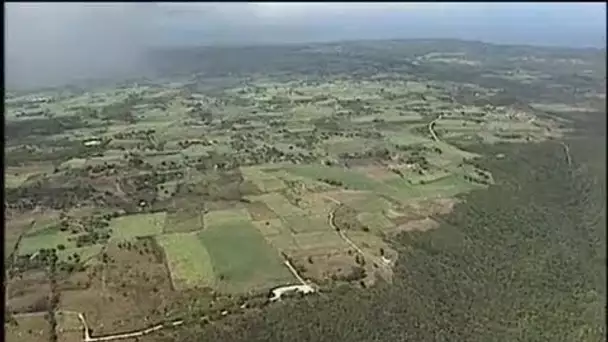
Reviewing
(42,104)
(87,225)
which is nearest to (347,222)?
(87,225)

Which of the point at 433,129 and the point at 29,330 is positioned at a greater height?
the point at 433,129

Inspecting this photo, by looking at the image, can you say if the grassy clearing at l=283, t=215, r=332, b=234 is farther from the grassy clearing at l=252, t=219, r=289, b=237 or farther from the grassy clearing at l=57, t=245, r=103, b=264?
the grassy clearing at l=57, t=245, r=103, b=264

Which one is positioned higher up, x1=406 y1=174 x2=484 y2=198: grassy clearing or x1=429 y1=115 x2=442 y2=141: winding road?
x1=429 y1=115 x2=442 y2=141: winding road

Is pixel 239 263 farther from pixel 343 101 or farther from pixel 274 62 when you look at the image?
pixel 274 62

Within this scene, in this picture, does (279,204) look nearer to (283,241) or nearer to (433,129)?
(283,241)

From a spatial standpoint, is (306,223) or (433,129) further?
(433,129)

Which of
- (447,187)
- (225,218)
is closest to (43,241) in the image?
(225,218)

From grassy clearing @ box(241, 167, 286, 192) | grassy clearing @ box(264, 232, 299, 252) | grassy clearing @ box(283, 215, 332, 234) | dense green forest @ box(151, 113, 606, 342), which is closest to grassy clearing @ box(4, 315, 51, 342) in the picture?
dense green forest @ box(151, 113, 606, 342)
